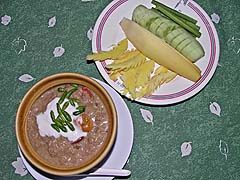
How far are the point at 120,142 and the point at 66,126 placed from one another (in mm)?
137

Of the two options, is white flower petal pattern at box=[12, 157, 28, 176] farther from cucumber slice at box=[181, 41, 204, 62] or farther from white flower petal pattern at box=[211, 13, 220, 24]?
white flower petal pattern at box=[211, 13, 220, 24]

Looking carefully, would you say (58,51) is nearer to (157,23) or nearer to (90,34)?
(90,34)

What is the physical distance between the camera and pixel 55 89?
1.09 meters

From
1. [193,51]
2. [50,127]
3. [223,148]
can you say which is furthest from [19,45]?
[223,148]

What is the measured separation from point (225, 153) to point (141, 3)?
367 mm

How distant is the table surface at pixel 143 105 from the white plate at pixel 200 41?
0.10 feet

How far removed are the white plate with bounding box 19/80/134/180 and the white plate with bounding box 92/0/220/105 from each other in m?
0.02

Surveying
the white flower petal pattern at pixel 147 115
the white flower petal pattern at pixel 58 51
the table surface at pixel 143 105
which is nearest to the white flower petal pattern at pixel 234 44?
the table surface at pixel 143 105

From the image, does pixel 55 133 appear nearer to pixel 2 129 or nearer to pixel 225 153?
pixel 2 129

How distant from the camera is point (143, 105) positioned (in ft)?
3.85

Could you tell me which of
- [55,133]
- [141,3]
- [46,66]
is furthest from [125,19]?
[55,133]

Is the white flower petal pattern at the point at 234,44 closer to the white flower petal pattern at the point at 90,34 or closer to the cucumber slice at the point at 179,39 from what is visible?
the cucumber slice at the point at 179,39

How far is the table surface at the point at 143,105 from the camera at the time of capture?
1148mm

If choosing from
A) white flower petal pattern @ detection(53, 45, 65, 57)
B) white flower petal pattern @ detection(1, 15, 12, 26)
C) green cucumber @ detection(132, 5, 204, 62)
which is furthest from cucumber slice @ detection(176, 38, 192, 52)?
white flower petal pattern @ detection(1, 15, 12, 26)
